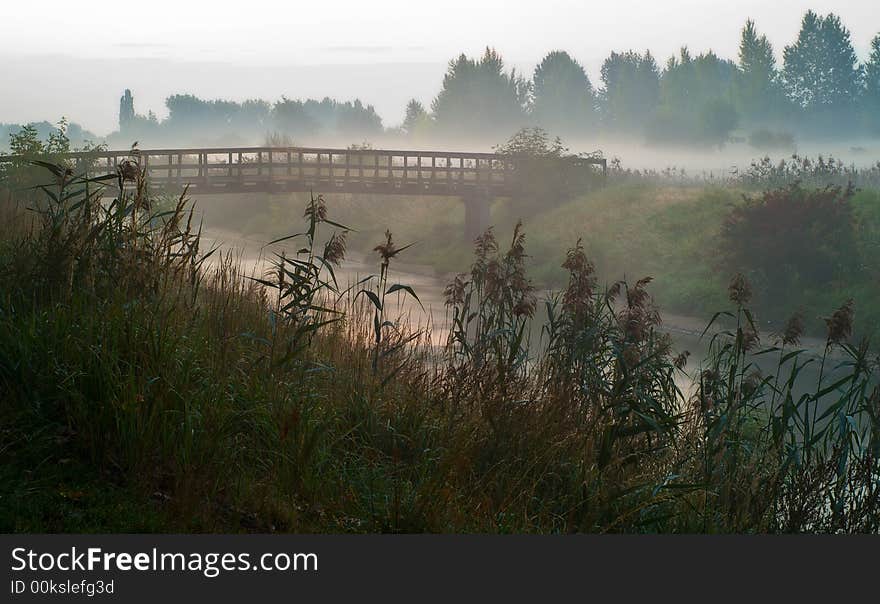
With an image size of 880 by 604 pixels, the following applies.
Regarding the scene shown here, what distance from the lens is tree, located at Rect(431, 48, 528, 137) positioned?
215 feet

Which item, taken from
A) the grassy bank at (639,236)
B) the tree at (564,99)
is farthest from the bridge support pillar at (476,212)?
the tree at (564,99)

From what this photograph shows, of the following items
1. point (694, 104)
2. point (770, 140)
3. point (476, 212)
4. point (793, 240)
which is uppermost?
point (694, 104)

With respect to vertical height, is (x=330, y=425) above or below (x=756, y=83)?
below

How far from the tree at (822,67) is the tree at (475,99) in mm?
20962

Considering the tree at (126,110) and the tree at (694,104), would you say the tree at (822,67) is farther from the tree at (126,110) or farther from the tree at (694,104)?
the tree at (126,110)

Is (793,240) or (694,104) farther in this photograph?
(694,104)

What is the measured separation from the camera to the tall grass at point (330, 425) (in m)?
4.51

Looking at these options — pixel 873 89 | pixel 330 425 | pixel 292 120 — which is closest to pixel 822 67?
pixel 873 89

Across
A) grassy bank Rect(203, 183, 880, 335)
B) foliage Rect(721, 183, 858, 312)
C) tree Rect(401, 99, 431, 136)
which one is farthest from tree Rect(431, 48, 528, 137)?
foliage Rect(721, 183, 858, 312)

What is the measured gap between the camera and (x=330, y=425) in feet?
18.6

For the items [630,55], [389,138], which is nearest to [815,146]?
[630,55]

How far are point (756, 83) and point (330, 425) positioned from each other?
6924cm

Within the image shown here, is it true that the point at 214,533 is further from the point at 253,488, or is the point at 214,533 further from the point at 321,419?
the point at 321,419

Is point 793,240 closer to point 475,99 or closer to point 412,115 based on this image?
point 475,99
